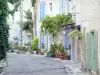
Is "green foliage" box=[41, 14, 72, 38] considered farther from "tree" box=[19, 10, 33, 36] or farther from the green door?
"tree" box=[19, 10, 33, 36]

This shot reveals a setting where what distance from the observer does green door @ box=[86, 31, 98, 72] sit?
56.2 ft

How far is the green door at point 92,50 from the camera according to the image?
17.1 metres

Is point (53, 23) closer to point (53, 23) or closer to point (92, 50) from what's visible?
point (53, 23)

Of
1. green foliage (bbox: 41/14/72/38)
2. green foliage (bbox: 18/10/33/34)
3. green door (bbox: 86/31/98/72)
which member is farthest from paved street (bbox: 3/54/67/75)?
green foliage (bbox: 18/10/33/34)

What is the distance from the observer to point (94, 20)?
1775cm

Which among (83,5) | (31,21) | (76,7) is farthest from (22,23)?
(83,5)

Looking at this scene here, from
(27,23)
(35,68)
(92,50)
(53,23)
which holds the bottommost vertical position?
(35,68)

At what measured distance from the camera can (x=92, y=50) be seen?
1816cm

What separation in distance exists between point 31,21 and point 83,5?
126 feet

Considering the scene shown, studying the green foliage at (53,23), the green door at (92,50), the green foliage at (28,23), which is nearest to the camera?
the green door at (92,50)

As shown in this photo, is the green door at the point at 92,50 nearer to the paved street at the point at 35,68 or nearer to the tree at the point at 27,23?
the paved street at the point at 35,68

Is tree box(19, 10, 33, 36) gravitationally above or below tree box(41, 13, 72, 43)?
above

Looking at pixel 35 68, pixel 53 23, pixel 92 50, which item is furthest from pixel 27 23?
pixel 92 50

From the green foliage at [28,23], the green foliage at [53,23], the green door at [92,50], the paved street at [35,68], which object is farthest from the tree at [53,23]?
the green foliage at [28,23]
